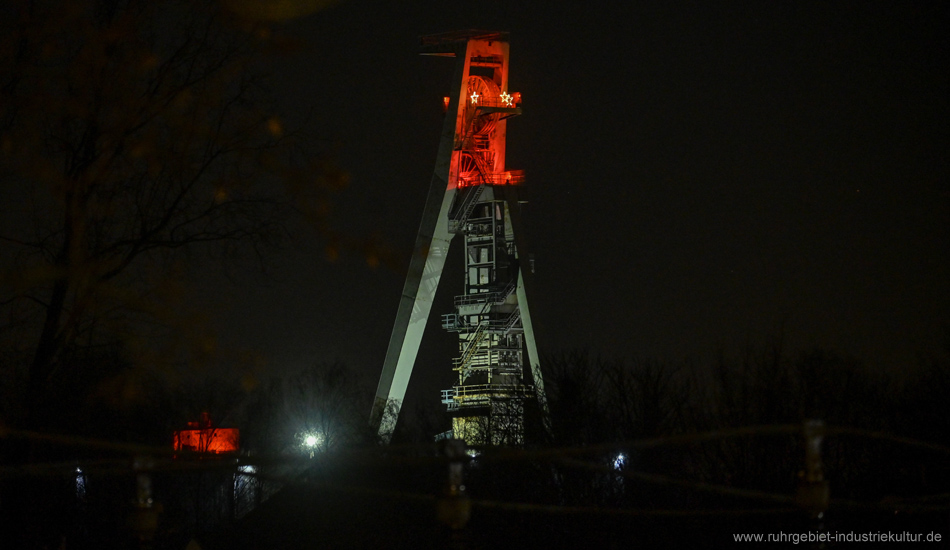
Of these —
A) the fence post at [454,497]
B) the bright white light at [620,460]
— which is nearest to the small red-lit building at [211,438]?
the bright white light at [620,460]

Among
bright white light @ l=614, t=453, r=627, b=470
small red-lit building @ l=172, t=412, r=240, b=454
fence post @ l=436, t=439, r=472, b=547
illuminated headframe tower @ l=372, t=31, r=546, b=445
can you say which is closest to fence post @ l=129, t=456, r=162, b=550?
fence post @ l=436, t=439, r=472, b=547

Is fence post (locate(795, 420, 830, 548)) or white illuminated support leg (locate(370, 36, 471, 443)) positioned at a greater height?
white illuminated support leg (locate(370, 36, 471, 443))

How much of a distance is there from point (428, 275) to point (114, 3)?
46.7m

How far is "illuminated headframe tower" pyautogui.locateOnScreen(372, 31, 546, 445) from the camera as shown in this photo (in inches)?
2183

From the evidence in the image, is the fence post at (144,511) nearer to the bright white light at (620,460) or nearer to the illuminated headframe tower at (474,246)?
the bright white light at (620,460)

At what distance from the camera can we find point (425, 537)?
1507 inches

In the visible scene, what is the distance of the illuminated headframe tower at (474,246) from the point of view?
55.4 m

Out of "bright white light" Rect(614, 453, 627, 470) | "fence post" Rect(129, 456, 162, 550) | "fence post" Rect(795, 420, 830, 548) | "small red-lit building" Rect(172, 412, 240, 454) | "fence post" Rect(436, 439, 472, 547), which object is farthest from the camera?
"small red-lit building" Rect(172, 412, 240, 454)

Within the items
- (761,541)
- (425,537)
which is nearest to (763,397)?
(761,541)

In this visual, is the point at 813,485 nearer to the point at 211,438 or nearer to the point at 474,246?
the point at 211,438

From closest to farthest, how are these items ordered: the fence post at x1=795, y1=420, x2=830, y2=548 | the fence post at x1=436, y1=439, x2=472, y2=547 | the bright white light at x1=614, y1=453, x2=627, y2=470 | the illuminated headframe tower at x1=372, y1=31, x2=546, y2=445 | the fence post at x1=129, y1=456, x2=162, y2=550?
the fence post at x1=436, y1=439, x2=472, y2=547
the fence post at x1=795, y1=420, x2=830, y2=548
the fence post at x1=129, y1=456, x2=162, y2=550
the bright white light at x1=614, y1=453, x2=627, y2=470
the illuminated headframe tower at x1=372, y1=31, x2=546, y2=445

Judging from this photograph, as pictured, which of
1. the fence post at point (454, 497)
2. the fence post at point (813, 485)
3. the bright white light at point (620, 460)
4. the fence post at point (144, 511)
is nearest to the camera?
the fence post at point (454, 497)

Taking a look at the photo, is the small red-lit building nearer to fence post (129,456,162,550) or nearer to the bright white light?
the bright white light

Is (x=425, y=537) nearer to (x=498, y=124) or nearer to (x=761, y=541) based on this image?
(x=761, y=541)
